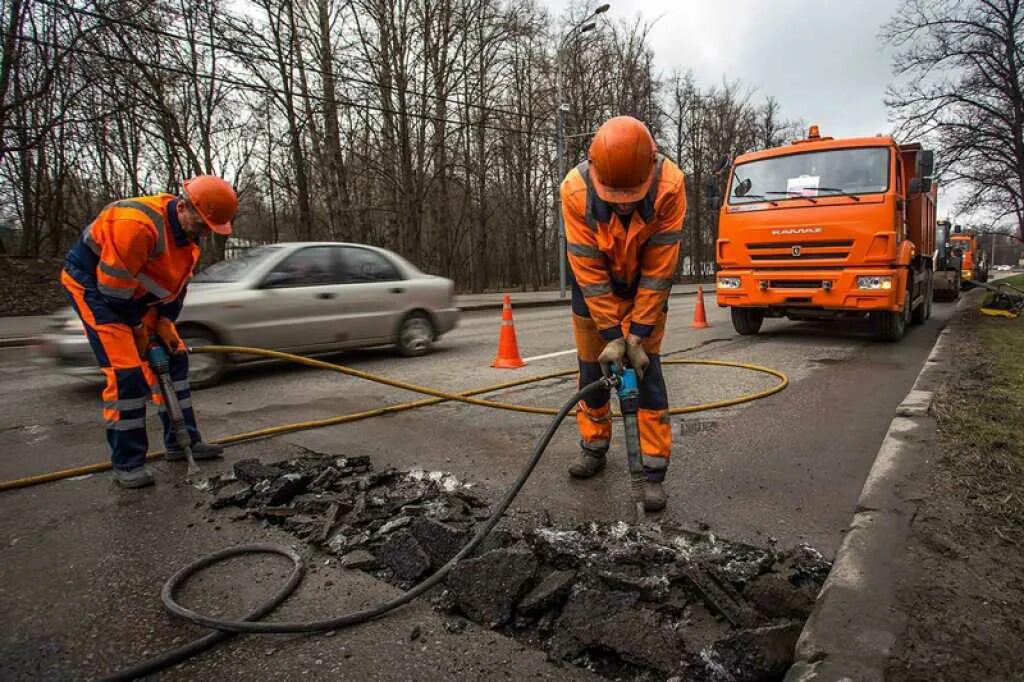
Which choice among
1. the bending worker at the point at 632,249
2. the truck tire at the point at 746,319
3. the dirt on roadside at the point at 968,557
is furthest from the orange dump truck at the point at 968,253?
the bending worker at the point at 632,249

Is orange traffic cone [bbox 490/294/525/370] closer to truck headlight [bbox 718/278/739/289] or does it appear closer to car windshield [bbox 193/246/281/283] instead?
car windshield [bbox 193/246/281/283]

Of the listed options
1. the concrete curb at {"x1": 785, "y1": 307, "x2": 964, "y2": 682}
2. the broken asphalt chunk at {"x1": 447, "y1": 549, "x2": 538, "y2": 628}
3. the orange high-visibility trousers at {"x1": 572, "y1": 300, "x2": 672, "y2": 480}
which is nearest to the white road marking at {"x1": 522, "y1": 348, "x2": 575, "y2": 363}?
the orange high-visibility trousers at {"x1": 572, "y1": 300, "x2": 672, "y2": 480}

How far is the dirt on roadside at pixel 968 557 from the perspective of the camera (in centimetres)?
171

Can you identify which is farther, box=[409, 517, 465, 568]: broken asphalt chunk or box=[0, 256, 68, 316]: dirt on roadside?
box=[0, 256, 68, 316]: dirt on roadside

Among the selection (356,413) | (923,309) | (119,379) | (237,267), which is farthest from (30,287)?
(923,309)

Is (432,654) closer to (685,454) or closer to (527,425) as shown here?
A: (685,454)

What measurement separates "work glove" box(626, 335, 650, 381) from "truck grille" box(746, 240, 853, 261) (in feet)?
19.1

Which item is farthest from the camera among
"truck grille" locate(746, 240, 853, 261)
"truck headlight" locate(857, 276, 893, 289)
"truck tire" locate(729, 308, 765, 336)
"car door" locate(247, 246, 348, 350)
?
"truck tire" locate(729, 308, 765, 336)

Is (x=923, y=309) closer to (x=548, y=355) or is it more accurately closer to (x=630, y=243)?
(x=548, y=355)

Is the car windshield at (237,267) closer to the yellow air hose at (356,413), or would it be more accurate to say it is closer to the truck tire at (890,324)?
the yellow air hose at (356,413)

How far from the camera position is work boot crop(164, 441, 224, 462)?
3901 mm

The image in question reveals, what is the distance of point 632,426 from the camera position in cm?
302

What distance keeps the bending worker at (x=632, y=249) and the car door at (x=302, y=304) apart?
4459 mm

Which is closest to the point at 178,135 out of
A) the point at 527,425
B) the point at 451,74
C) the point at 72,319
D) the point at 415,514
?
the point at 451,74
